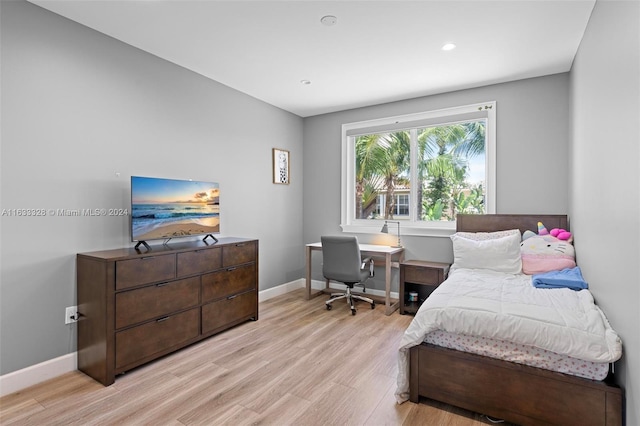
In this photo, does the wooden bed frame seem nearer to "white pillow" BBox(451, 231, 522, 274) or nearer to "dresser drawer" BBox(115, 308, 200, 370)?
"white pillow" BBox(451, 231, 522, 274)

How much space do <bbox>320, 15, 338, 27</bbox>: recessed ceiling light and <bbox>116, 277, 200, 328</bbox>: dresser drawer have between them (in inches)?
94.5

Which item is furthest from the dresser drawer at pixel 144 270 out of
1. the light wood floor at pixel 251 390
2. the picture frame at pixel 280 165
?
the picture frame at pixel 280 165

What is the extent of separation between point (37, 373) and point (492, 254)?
3.91 meters

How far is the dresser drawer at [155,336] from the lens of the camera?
8.06ft

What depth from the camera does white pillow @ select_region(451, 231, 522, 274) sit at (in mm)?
3223

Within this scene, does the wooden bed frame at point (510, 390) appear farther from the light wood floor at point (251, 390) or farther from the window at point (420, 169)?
the window at point (420, 169)

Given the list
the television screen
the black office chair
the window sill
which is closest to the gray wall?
the window sill

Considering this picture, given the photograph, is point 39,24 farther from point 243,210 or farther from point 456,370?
point 456,370

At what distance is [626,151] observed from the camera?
1.60 m

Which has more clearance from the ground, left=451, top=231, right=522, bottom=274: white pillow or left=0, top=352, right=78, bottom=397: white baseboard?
left=451, top=231, right=522, bottom=274: white pillow

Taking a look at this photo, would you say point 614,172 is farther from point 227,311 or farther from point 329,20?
point 227,311

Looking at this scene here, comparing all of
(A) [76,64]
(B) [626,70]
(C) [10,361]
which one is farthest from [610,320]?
(A) [76,64]

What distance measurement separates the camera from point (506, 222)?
3.69m

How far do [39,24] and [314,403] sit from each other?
3273mm
